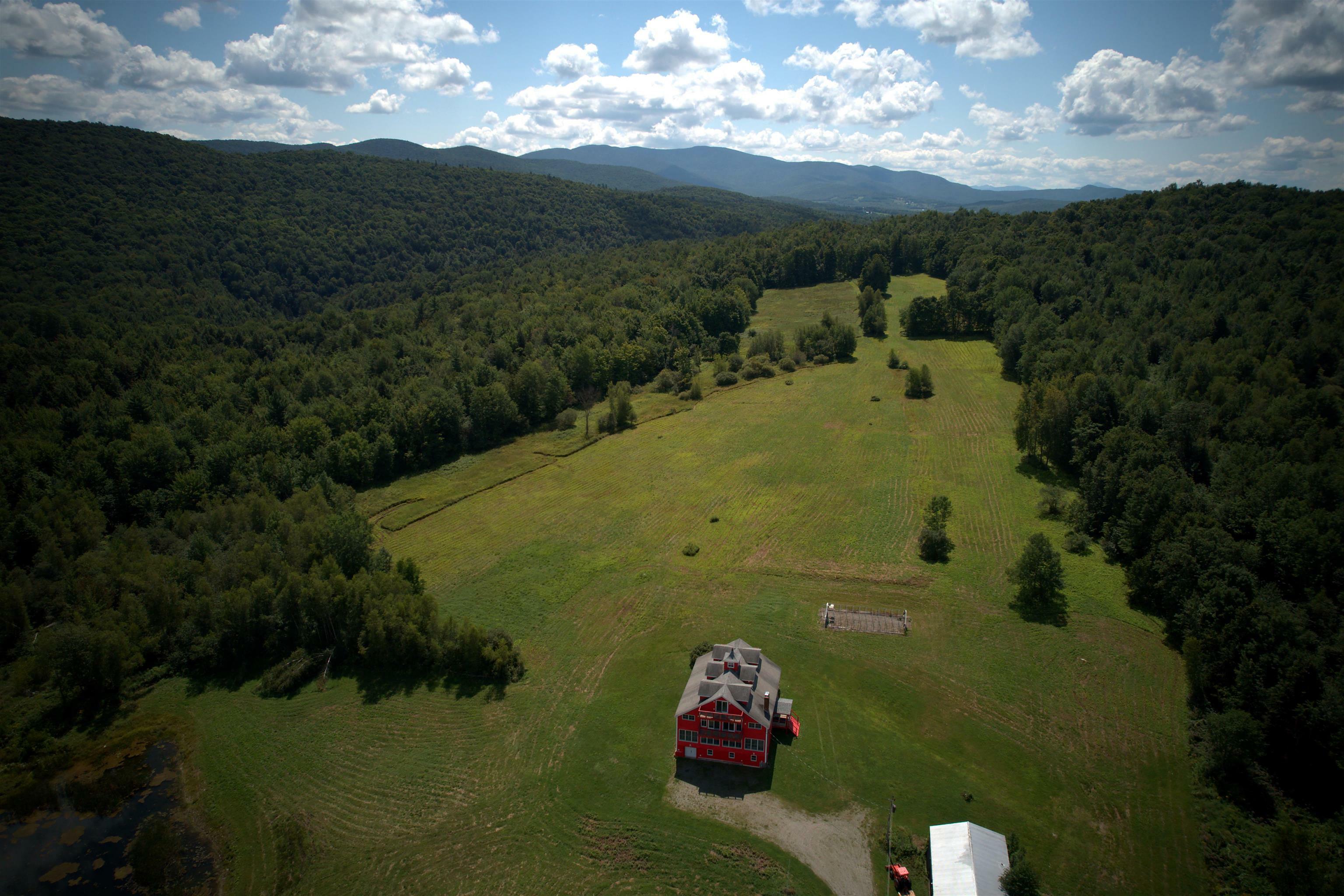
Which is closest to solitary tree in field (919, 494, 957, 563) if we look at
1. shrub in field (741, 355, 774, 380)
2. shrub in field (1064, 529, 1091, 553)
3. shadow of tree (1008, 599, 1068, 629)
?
shadow of tree (1008, 599, 1068, 629)

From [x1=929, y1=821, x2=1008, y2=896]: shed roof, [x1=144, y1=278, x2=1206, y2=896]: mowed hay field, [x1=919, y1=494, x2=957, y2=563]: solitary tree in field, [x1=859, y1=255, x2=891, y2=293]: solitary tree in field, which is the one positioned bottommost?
[x1=144, y1=278, x2=1206, y2=896]: mowed hay field

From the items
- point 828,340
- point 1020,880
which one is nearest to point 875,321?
point 828,340

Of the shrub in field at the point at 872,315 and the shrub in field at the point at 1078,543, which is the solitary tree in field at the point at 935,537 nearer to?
the shrub in field at the point at 1078,543

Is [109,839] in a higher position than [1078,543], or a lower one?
lower

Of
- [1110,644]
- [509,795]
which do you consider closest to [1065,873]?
[1110,644]

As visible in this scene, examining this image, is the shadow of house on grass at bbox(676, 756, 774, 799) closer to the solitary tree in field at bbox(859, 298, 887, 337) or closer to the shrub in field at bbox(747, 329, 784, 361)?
the shrub in field at bbox(747, 329, 784, 361)

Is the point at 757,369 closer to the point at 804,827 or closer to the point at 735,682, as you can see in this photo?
the point at 735,682
